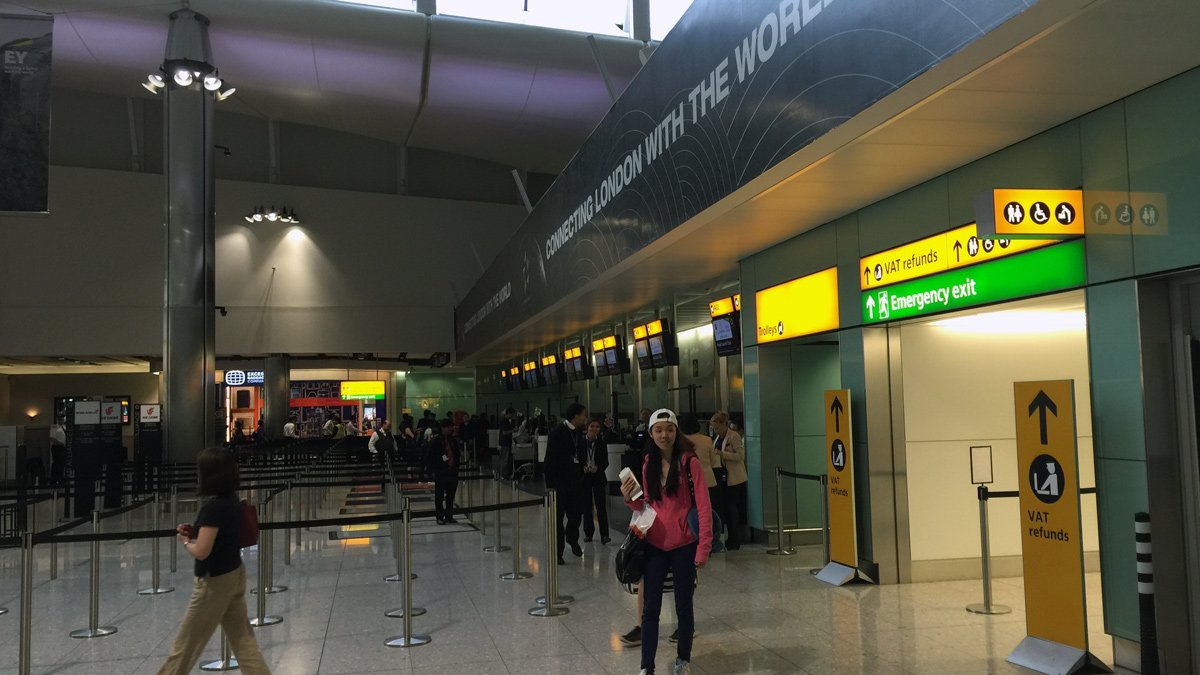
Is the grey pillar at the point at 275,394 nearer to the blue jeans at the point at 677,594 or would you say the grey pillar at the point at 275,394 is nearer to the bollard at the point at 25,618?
the bollard at the point at 25,618

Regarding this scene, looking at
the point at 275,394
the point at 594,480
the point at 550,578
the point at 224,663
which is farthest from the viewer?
the point at 275,394

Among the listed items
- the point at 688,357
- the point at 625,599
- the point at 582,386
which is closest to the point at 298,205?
the point at 582,386

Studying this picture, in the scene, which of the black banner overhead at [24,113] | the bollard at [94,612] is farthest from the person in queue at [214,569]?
the black banner overhead at [24,113]

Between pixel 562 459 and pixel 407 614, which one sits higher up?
pixel 562 459

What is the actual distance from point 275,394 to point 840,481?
24695mm

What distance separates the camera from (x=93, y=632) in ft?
22.6

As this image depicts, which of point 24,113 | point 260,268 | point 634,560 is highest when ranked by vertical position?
point 260,268

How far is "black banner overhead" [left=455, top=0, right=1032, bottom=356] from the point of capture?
486 cm

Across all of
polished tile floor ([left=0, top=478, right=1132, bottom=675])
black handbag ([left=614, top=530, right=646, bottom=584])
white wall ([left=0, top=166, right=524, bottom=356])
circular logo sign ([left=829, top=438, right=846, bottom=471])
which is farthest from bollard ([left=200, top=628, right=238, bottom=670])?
white wall ([left=0, top=166, right=524, bottom=356])

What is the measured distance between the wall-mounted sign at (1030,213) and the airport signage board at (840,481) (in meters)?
2.98

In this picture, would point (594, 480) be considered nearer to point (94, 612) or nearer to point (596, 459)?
point (596, 459)

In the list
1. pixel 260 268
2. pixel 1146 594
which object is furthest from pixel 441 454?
pixel 260 268

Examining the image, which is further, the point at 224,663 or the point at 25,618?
the point at 224,663

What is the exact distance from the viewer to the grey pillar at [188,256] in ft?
57.7
